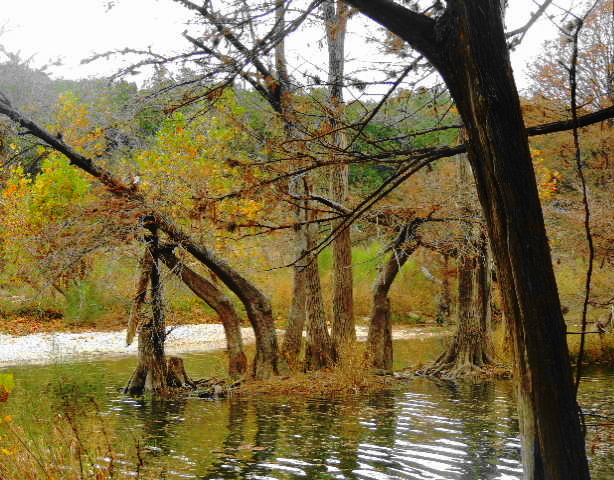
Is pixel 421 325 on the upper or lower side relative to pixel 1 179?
lower

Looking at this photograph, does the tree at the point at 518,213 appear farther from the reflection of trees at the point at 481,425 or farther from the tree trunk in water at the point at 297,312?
the tree trunk in water at the point at 297,312

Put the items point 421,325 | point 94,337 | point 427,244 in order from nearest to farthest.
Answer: point 427,244
point 94,337
point 421,325

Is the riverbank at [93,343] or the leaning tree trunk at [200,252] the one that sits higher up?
the leaning tree trunk at [200,252]

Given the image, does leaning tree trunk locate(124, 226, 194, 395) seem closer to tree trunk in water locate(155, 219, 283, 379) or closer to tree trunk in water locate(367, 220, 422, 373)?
tree trunk in water locate(155, 219, 283, 379)

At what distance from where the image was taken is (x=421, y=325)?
30.7m

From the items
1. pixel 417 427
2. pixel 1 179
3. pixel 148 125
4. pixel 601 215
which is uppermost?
pixel 148 125

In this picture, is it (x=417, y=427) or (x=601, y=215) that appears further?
(x=601, y=215)

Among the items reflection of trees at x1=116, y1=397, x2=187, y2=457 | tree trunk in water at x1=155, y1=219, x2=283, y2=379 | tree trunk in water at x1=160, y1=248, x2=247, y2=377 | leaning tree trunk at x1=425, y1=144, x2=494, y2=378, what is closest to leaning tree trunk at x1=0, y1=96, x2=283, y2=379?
tree trunk in water at x1=155, y1=219, x2=283, y2=379

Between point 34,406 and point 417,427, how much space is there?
20.7 ft

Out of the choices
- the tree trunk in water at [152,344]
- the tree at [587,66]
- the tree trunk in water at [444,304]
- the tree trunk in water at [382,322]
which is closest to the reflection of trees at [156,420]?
the tree trunk in water at [152,344]

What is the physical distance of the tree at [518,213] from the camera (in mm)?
4363

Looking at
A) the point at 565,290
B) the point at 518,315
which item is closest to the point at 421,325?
the point at 565,290

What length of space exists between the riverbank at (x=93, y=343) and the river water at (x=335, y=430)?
18.3 ft

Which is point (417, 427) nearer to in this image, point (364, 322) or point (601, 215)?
point (601, 215)
